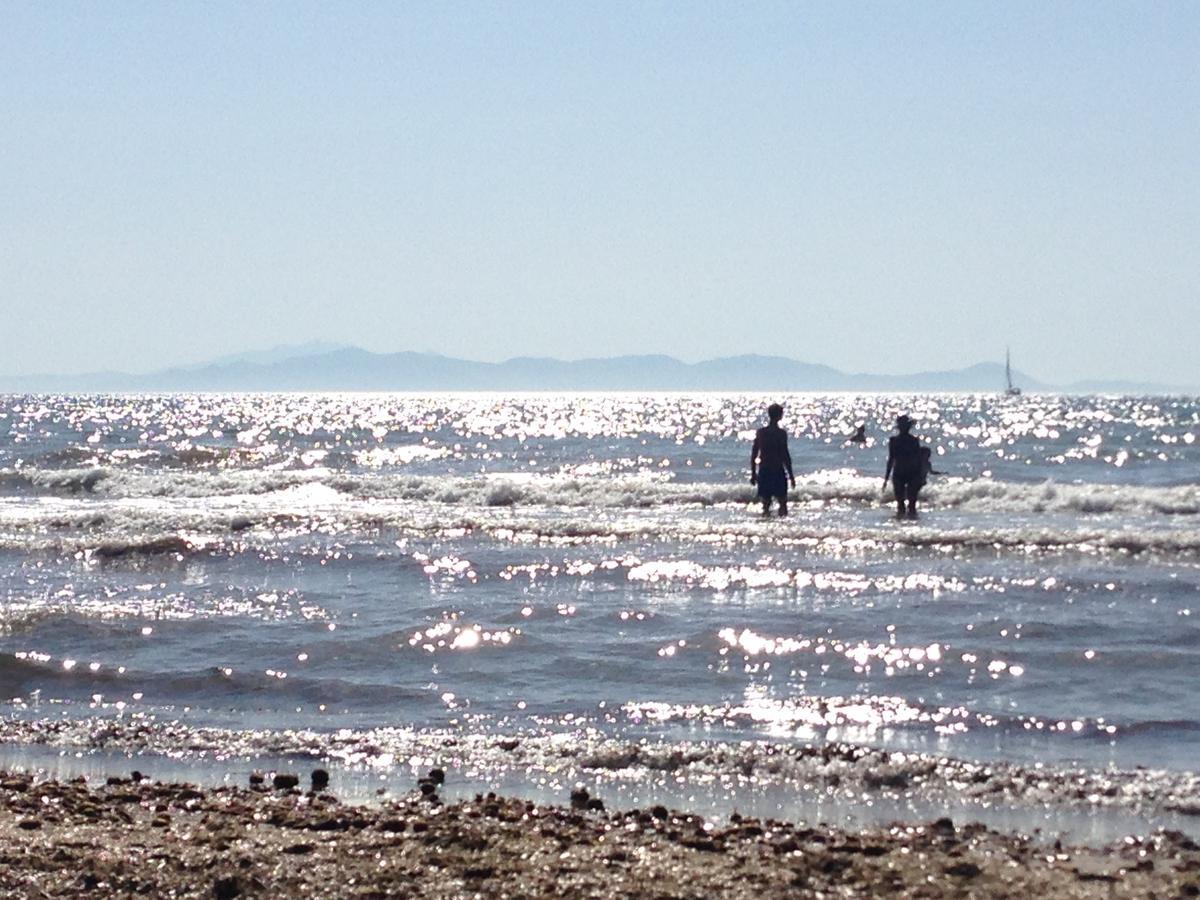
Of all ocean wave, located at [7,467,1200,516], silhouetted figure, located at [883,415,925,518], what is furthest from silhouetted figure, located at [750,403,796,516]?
ocean wave, located at [7,467,1200,516]

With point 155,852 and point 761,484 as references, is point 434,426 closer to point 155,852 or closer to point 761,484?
point 761,484

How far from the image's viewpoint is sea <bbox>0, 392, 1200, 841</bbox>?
8508 mm

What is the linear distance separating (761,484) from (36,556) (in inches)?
364

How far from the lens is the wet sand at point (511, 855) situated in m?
6.07

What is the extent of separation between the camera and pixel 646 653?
1215cm

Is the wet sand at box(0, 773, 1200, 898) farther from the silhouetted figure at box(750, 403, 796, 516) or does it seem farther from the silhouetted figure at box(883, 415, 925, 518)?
the silhouetted figure at box(883, 415, 925, 518)

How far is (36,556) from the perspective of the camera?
19.7m

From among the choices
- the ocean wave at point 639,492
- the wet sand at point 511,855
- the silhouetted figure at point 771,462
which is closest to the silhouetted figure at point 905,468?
the silhouetted figure at point 771,462

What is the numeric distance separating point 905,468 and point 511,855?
1729 cm

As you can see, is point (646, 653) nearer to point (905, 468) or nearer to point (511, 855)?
point (511, 855)

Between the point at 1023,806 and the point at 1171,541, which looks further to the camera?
the point at 1171,541

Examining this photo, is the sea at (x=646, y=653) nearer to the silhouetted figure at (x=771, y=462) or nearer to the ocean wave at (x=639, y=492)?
the ocean wave at (x=639, y=492)

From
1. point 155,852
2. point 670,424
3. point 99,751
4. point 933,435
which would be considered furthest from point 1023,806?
point 670,424

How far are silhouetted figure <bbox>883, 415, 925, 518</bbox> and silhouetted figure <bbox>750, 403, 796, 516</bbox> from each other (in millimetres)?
1733
